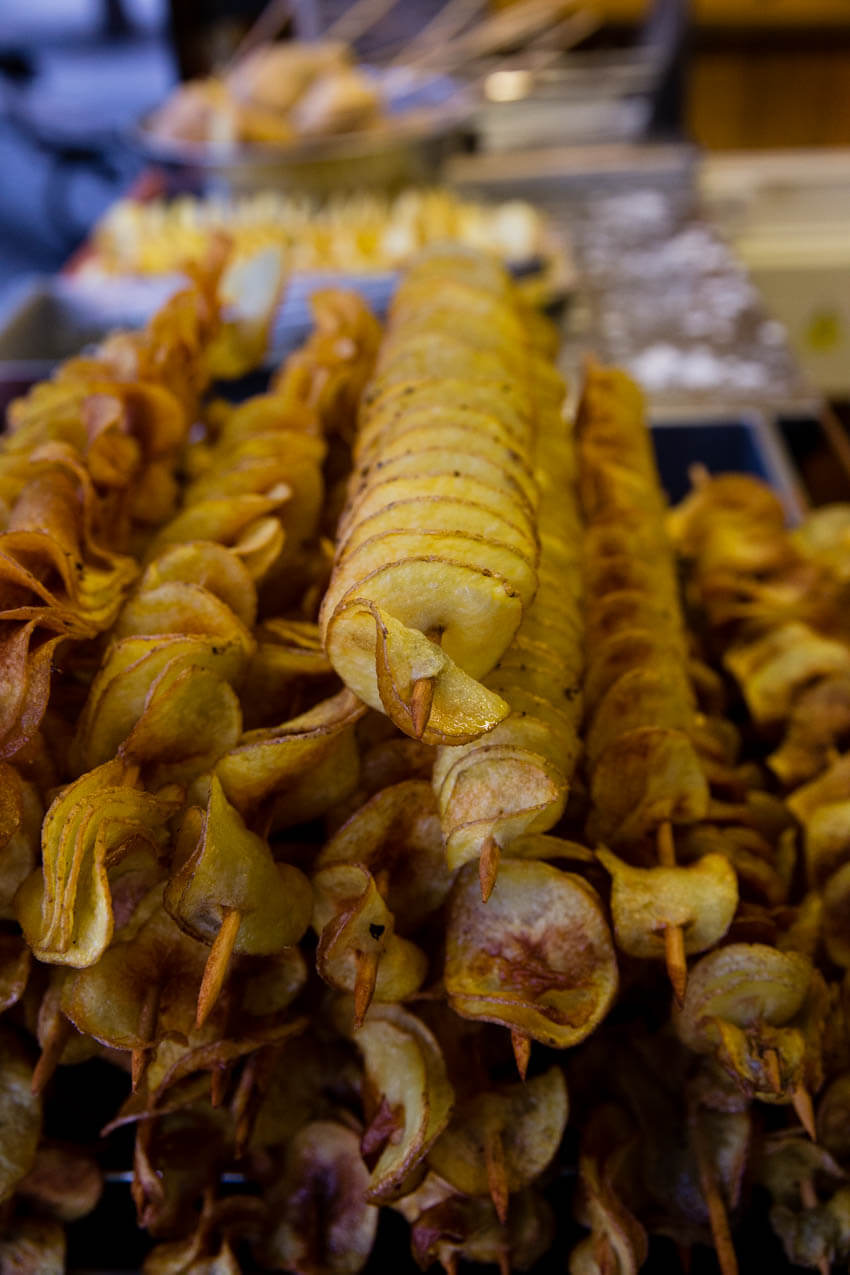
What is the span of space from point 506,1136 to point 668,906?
0.64 ft

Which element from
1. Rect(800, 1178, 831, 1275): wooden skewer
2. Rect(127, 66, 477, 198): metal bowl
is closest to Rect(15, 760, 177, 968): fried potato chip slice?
Rect(800, 1178, 831, 1275): wooden skewer

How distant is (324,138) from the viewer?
291 centimetres

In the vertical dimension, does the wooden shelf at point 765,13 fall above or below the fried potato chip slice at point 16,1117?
below

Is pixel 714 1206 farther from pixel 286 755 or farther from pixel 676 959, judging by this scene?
pixel 286 755

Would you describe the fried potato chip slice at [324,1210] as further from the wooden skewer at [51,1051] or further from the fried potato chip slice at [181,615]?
the fried potato chip slice at [181,615]

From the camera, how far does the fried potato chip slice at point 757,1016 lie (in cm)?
62

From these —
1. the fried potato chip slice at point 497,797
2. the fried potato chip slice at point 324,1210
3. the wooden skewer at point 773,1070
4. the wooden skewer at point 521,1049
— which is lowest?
the fried potato chip slice at point 324,1210

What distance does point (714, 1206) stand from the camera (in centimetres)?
68

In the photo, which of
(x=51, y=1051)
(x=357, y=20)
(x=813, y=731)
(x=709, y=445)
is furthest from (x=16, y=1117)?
(x=357, y=20)

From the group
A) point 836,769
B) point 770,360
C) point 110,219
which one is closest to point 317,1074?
point 836,769

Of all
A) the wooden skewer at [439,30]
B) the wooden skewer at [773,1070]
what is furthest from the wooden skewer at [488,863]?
the wooden skewer at [439,30]

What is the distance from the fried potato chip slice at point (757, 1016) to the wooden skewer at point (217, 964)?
29 cm

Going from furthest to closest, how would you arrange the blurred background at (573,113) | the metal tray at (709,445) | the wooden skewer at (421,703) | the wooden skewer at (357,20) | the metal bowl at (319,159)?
the wooden skewer at (357,20), the blurred background at (573,113), the metal bowl at (319,159), the metal tray at (709,445), the wooden skewer at (421,703)

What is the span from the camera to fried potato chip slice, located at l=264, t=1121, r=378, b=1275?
71 cm
